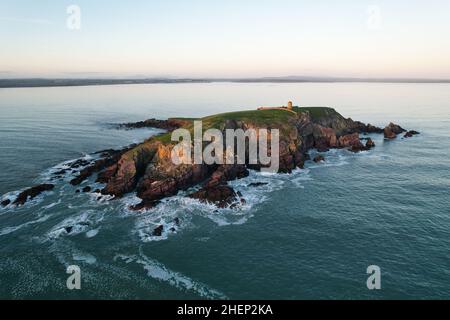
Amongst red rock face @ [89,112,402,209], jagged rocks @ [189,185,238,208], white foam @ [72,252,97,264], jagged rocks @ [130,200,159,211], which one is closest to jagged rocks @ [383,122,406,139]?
red rock face @ [89,112,402,209]

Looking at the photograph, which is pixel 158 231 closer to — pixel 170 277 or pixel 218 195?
pixel 170 277

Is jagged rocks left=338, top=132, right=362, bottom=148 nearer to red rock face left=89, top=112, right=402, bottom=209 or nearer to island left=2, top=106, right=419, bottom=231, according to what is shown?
island left=2, top=106, right=419, bottom=231

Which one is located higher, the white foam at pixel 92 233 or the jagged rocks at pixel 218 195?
the jagged rocks at pixel 218 195

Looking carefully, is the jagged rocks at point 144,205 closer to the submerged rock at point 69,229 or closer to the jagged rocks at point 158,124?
the submerged rock at point 69,229

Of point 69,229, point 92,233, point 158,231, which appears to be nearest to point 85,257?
point 92,233

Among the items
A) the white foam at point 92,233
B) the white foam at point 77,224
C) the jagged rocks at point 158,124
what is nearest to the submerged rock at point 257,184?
the white foam at point 77,224

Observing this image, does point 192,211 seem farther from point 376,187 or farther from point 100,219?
point 376,187
